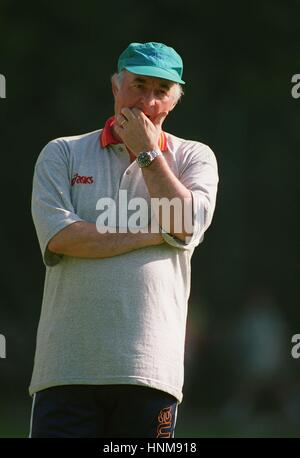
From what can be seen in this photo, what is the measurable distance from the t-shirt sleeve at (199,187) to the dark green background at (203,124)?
366 cm

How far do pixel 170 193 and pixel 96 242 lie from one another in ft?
0.65

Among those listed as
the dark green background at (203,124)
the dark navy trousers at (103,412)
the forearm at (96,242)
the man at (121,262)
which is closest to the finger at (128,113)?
the man at (121,262)

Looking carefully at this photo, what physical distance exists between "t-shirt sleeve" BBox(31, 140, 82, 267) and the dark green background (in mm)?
3728

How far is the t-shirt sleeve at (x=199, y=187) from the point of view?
96.2 inches

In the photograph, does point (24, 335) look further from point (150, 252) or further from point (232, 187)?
point (150, 252)

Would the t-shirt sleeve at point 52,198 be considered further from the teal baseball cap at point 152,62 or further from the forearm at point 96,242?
the teal baseball cap at point 152,62

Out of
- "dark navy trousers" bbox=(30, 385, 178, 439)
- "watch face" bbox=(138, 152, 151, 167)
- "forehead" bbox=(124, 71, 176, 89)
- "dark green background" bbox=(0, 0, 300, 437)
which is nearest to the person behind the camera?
"dark navy trousers" bbox=(30, 385, 178, 439)

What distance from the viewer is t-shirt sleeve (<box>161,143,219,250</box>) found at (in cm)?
244

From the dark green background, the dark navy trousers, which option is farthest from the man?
the dark green background

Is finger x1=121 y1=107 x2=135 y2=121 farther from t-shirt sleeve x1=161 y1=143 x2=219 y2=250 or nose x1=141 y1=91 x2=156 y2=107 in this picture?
t-shirt sleeve x1=161 y1=143 x2=219 y2=250

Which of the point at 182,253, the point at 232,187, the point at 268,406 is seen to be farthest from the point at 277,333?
the point at 182,253

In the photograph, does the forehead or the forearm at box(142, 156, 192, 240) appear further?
the forehead

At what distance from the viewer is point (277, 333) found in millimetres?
6230

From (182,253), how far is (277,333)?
3865 mm
